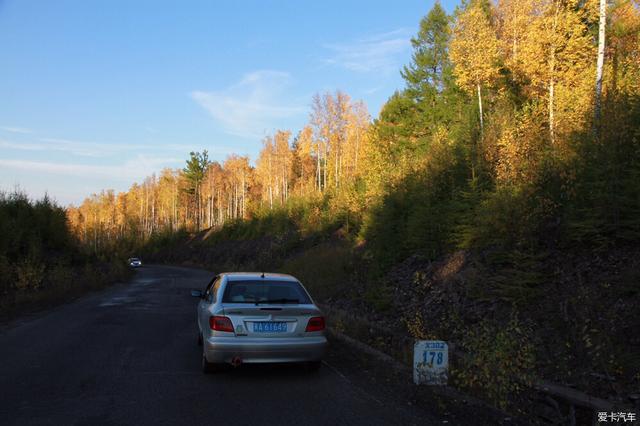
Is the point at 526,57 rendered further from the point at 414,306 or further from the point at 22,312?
the point at 22,312

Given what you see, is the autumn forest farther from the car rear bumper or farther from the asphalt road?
the car rear bumper

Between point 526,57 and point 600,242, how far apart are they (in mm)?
10006

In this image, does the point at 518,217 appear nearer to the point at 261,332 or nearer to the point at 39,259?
the point at 261,332

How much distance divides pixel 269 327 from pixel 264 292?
1.04 meters

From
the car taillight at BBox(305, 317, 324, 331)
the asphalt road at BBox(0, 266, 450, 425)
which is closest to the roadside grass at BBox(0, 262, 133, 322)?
the asphalt road at BBox(0, 266, 450, 425)

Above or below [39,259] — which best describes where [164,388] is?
below

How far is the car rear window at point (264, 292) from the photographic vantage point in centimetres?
761

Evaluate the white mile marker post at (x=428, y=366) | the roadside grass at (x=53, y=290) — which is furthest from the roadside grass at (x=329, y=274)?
the white mile marker post at (x=428, y=366)

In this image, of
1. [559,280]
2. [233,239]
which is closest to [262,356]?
[559,280]

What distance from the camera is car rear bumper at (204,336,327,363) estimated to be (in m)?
6.89

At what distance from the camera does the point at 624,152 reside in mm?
9172

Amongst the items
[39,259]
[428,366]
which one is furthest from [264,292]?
[39,259]

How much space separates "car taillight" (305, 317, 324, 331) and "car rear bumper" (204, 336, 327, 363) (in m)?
0.22

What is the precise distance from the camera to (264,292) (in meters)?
8.02
